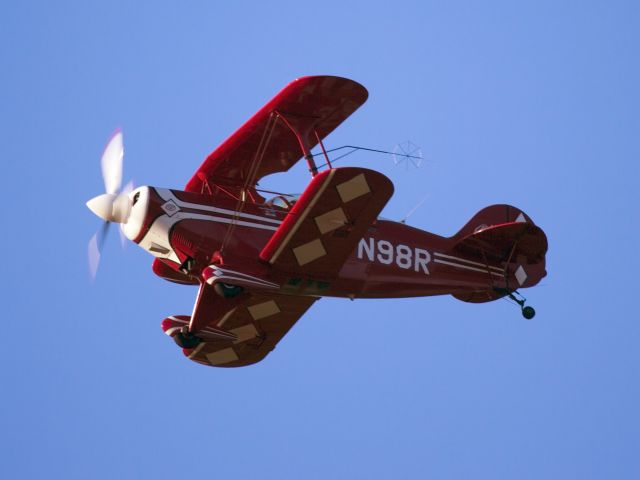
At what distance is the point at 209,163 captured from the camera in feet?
62.6

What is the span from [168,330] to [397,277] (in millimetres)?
3706

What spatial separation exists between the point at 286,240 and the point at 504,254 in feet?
14.7

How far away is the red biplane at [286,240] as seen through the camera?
17.2m

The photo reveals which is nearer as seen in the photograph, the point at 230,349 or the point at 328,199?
the point at 328,199

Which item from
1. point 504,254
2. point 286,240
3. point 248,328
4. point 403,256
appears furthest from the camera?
point 248,328

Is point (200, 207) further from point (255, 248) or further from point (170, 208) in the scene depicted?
point (255, 248)

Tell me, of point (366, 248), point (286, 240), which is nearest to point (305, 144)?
point (286, 240)

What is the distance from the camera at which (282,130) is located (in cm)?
1898

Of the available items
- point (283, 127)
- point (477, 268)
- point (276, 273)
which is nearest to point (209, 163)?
point (283, 127)

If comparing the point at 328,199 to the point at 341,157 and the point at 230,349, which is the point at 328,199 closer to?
the point at 341,157

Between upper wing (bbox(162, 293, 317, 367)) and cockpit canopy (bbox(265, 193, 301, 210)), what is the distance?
1.68 metres

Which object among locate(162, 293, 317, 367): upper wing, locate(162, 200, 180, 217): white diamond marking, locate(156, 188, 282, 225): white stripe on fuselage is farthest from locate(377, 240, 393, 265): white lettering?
locate(162, 200, 180, 217): white diamond marking

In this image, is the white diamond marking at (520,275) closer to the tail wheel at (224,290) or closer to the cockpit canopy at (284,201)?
the cockpit canopy at (284,201)

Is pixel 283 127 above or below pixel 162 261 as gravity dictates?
above
